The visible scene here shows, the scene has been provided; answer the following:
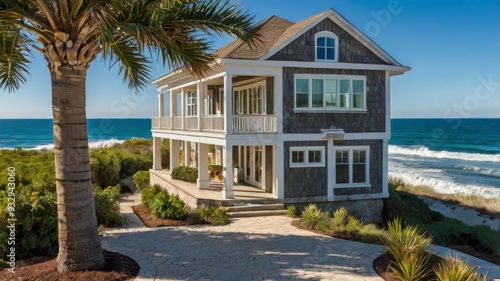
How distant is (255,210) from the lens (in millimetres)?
16016

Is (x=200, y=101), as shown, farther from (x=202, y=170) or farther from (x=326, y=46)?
(x=326, y=46)

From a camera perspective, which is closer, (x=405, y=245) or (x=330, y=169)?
(x=405, y=245)

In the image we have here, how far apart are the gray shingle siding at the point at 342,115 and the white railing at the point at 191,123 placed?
4.68 m

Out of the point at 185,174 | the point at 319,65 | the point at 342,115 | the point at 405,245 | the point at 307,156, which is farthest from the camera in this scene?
the point at 185,174

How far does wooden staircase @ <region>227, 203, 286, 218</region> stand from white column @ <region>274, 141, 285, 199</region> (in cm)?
48

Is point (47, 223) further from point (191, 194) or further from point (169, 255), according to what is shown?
point (191, 194)

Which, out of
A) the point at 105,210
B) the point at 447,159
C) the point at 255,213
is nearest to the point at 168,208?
the point at 105,210

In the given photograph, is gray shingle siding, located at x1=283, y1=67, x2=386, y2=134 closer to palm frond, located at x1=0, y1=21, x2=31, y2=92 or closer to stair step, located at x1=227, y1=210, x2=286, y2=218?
stair step, located at x1=227, y1=210, x2=286, y2=218

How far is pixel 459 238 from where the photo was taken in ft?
49.0

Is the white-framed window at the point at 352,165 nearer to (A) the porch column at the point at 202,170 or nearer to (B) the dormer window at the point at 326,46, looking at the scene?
(B) the dormer window at the point at 326,46

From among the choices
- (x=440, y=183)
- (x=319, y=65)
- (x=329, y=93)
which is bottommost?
(x=440, y=183)

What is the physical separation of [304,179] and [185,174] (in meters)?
6.44

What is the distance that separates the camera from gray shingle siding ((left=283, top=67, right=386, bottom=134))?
16.8 metres

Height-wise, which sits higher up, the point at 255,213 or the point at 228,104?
the point at 228,104
